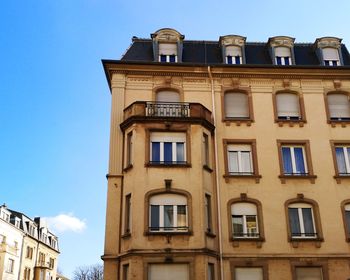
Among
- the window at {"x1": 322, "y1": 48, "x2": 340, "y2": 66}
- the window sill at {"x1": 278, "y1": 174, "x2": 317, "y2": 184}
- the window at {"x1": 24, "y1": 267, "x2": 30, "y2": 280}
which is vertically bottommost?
→ the window at {"x1": 24, "y1": 267, "x2": 30, "y2": 280}

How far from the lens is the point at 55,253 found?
6662 cm

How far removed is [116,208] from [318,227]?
30.9 ft

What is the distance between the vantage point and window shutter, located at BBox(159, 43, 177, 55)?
22.3 metres

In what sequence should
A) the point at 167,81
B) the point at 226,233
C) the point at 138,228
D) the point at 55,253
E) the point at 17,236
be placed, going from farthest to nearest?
the point at 55,253
the point at 17,236
the point at 167,81
the point at 226,233
the point at 138,228

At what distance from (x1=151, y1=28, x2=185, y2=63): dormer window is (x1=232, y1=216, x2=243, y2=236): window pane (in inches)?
366

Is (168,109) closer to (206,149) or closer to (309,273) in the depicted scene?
(206,149)

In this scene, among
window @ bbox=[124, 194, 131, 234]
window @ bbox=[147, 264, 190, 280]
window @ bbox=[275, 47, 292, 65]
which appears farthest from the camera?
window @ bbox=[275, 47, 292, 65]

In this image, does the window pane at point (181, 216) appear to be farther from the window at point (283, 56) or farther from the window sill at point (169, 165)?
the window at point (283, 56)

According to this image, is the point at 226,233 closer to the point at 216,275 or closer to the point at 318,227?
the point at 216,275

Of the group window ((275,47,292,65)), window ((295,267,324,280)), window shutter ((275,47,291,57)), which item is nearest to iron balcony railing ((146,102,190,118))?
window ((275,47,292,65))

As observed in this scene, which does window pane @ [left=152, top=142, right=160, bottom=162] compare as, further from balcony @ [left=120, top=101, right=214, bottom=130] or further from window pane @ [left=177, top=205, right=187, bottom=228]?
window pane @ [left=177, top=205, right=187, bottom=228]

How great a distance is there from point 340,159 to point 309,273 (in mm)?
6040

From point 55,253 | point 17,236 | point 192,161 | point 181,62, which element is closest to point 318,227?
point 192,161

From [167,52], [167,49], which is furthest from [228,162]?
[167,49]
